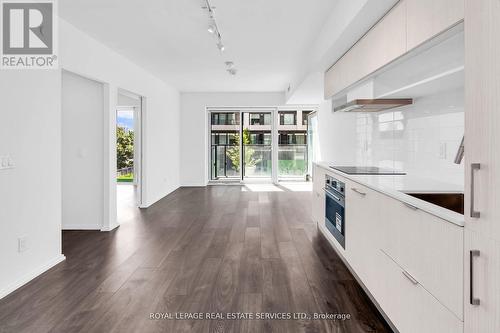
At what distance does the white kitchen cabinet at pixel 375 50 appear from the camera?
87.0 inches

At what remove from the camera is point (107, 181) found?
4.44m

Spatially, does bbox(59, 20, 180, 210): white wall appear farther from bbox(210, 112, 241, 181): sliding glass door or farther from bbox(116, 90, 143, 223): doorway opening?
bbox(210, 112, 241, 181): sliding glass door

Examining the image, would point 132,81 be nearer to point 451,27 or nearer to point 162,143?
point 162,143

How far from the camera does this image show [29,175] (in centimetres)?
294

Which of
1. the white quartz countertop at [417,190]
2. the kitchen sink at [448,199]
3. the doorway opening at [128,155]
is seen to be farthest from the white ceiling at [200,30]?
the kitchen sink at [448,199]

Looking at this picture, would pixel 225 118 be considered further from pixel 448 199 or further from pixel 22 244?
pixel 448 199

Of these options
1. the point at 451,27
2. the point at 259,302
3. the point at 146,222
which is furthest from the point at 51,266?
the point at 451,27

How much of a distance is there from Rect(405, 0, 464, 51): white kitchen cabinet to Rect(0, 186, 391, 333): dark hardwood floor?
5.92 ft

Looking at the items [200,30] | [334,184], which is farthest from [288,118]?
[334,184]

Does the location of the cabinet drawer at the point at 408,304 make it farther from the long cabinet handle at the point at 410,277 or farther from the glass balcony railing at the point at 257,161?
the glass balcony railing at the point at 257,161

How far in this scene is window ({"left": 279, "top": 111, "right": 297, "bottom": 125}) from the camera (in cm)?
923

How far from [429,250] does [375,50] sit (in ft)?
5.92

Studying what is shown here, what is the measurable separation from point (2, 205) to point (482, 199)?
127 inches

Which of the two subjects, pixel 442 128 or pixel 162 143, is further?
pixel 162 143
